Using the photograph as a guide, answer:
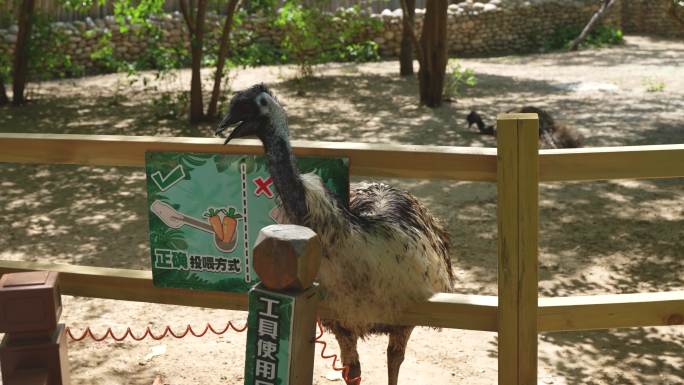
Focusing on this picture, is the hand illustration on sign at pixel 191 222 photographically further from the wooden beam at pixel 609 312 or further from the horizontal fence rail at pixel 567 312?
the wooden beam at pixel 609 312

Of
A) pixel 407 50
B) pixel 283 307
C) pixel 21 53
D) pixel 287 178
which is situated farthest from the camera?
pixel 407 50

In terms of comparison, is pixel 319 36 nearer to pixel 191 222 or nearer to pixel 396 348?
pixel 396 348

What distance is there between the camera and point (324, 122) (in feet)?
35.2

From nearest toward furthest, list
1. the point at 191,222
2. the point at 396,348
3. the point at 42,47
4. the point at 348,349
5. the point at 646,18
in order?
the point at 191,222 → the point at 348,349 → the point at 396,348 → the point at 42,47 → the point at 646,18

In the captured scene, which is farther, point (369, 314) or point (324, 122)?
point (324, 122)

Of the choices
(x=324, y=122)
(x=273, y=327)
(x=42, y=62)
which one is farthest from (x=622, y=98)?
(x=273, y=327)

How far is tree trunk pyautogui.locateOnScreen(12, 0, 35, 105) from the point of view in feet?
39.1

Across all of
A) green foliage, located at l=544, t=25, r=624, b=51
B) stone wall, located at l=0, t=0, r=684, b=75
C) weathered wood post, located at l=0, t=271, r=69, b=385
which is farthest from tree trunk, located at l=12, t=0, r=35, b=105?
green foliage, located at l=544, t=25, r=624, b=51

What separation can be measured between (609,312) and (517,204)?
566 millimetres

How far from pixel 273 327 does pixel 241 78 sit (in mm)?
12961

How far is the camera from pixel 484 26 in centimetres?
1997

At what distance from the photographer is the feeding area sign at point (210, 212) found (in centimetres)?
316

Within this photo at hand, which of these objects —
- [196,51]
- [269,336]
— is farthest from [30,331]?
[196,51]

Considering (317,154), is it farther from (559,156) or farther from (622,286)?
(622,286)
